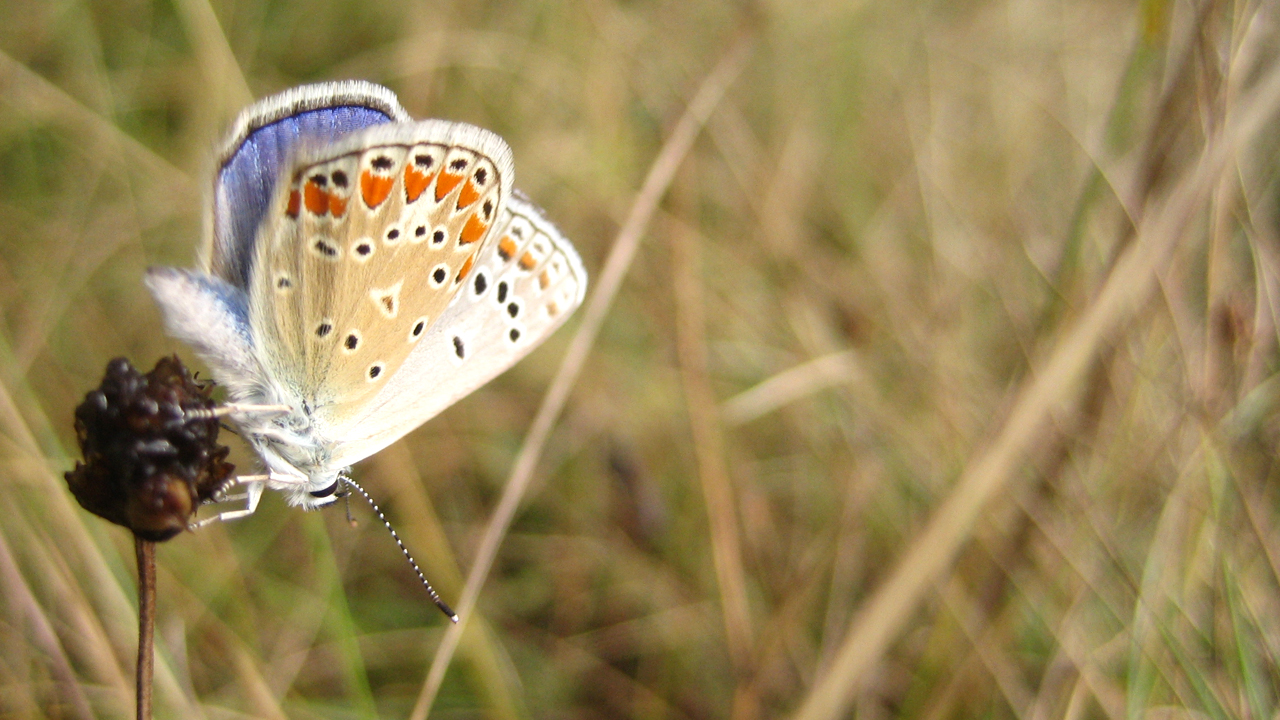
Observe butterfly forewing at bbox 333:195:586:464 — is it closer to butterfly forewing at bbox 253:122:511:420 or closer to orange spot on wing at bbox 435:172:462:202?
butterfly forewing at bbox 253:122:511:420

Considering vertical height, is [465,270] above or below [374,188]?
below

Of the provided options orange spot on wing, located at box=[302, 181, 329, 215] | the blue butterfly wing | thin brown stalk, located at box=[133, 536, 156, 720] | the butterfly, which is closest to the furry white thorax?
the butterfly

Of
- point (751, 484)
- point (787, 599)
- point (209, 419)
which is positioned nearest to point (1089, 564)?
point (787, 599)

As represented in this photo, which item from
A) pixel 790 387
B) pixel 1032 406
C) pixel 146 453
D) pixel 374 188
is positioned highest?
pixel 374 188

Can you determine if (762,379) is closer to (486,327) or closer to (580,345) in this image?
(580,345)

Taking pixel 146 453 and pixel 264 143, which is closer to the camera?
pixel 146 453

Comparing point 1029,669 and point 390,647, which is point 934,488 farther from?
point 390,647

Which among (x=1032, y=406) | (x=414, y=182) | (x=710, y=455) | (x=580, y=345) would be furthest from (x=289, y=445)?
(x=1032, y=406)
